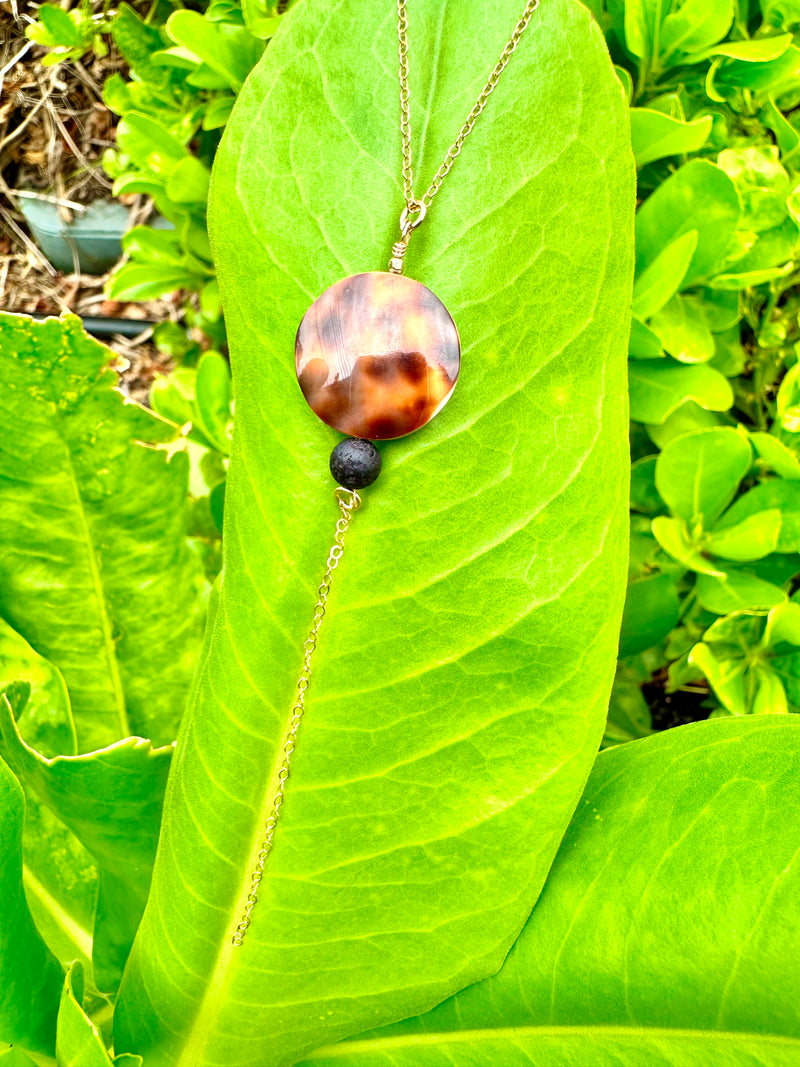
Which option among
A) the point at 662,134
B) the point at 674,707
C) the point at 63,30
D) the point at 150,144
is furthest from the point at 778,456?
the point at 63,30

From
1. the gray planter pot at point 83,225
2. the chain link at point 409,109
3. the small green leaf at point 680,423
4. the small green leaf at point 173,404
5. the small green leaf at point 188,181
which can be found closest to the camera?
the chain link at point 409,109

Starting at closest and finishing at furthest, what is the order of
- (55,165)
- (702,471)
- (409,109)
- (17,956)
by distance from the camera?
(409,109), (17,956), (702,471), (55,165)

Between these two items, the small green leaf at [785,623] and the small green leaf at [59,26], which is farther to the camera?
the small green leaf at [59,26]

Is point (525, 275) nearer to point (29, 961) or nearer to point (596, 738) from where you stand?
point (596, 738)

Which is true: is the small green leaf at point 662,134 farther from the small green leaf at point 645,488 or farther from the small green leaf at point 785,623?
the small green leaf at point 785,623

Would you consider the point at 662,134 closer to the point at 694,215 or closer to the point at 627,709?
the point at 694,215

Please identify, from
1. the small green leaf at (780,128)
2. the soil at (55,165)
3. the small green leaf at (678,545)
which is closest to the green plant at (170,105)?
the soil at (55,165)

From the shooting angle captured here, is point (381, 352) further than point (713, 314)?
No

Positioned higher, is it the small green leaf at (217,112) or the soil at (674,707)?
the small green leaf at (217,112)
